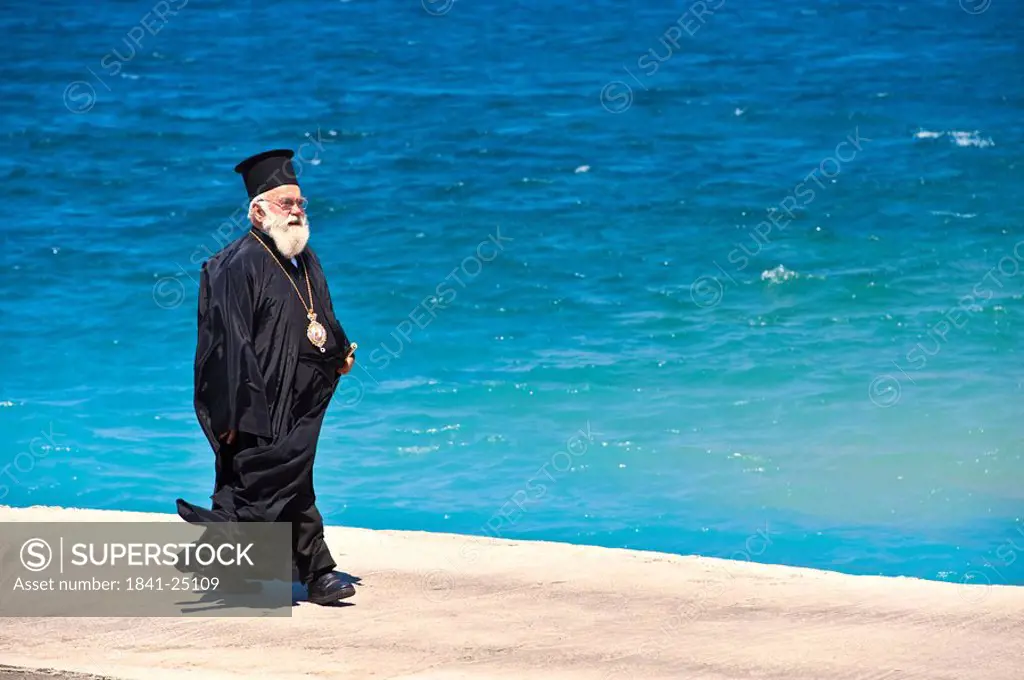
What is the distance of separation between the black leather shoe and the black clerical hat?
133cm

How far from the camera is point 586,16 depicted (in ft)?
55.2

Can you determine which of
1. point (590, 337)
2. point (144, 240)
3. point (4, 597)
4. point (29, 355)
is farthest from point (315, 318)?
point (144, 240)

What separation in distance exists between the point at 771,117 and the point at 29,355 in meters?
7.25

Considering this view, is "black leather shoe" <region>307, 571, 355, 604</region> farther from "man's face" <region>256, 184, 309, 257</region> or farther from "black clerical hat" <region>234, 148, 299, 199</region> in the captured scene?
"black clerical hat" <region>234, 148, 299, 199</region>

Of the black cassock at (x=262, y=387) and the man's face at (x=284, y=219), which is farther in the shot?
the man's face at (x=284, y=219)

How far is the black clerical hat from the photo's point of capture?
548 cm

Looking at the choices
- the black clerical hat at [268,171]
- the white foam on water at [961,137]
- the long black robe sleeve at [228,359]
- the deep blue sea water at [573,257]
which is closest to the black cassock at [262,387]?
the long black robe sleeve at [228,359]

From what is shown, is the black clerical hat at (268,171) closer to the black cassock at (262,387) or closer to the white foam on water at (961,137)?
the black cassock at (262,387)

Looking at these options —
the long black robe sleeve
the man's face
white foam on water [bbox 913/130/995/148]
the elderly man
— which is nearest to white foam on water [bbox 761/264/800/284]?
white foam on water [bbox 913/130/995/148]

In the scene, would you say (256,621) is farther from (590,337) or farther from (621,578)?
(590,337)

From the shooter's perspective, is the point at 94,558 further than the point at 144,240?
No

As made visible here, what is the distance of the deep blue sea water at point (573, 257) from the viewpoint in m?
9.27

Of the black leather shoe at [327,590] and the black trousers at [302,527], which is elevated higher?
the black trousers at [302,527]

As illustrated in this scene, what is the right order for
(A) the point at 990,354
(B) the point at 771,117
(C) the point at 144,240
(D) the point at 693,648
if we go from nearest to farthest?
(D) the point at 693,648, (A) the point at 990,354, (C) the point at 144,240, (B) the point at 771,117
